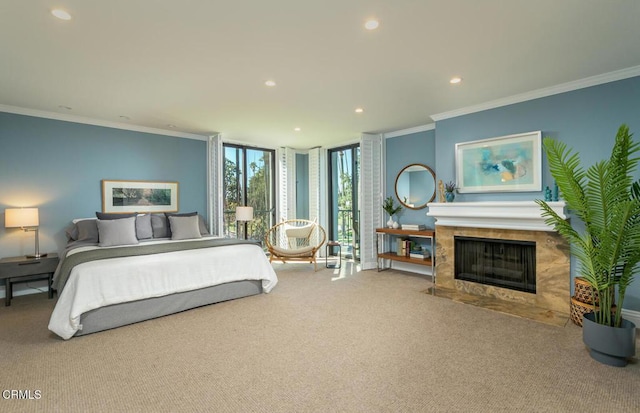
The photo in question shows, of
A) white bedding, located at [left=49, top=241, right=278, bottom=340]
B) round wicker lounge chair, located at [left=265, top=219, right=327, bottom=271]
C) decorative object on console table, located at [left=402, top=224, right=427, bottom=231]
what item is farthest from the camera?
round wicker lounge chair, located at [left=265, top=219, right=327, bottom=271]

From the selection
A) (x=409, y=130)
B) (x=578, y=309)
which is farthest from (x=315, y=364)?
(x=409, y=130)

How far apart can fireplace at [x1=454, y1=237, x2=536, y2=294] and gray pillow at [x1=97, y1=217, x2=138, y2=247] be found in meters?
4.64

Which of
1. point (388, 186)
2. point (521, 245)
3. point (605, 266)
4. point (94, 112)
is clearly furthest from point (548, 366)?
point (94, 112)

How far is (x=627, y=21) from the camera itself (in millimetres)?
2373

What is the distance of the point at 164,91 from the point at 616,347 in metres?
4.92

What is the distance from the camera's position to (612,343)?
242 centimetres

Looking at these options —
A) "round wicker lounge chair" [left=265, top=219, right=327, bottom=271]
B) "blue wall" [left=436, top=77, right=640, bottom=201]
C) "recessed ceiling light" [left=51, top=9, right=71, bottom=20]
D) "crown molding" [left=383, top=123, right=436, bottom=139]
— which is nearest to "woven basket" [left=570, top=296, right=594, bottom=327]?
"blue wall" [left=436, top=77, right=640, bottom=201]

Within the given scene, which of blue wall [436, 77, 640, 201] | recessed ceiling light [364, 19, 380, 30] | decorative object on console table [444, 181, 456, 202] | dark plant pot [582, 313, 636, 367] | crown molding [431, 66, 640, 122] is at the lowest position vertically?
dark plant pot [582, 313, 636, 367]

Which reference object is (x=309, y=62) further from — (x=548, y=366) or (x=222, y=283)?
(x=548, y=366)

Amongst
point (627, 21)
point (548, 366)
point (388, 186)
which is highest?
point (627, 21)

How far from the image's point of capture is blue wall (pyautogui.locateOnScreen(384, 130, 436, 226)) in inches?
216

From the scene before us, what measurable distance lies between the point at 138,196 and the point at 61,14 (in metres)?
3.54

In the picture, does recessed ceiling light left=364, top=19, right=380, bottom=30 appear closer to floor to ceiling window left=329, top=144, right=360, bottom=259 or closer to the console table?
the console table

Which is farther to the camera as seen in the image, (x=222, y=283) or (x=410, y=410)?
(x=222, y=283)
